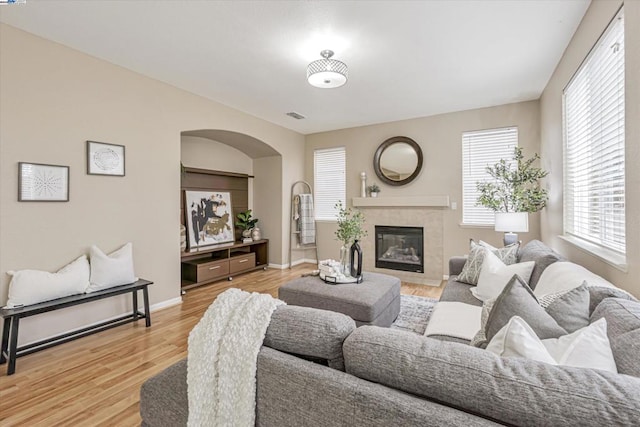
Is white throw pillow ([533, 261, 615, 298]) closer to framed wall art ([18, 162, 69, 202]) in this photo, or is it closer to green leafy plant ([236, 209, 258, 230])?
framed wall art ([18, 162, 69, 202])

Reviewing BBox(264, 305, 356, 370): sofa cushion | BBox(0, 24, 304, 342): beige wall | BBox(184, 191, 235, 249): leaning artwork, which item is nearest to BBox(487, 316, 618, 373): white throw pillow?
BBox(264, 305, 356, 370): sofa cushion

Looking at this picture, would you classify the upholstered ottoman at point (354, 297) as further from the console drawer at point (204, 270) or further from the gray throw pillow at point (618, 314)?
the console drawer at point (204, 270)

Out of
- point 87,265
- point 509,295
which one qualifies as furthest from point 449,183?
point 87,265

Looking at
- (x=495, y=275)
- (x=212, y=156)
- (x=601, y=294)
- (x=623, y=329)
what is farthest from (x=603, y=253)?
(x=212, y=156)

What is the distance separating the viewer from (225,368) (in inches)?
38.6

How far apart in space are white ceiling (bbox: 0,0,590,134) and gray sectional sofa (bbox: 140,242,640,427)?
2.26m

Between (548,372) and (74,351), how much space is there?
3.27 meters

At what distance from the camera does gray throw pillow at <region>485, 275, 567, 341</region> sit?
1.09 metres

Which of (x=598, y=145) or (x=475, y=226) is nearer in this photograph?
(x=598, y=145)

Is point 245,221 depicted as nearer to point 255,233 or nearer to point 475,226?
point 255,233

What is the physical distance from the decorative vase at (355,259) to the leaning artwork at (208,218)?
267 cm

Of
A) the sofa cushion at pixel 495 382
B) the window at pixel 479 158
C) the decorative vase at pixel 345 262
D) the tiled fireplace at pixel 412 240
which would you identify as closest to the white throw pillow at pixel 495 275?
the decorative vase at pixel 345 262

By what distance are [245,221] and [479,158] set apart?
4.12 metres

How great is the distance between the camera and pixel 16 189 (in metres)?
2.43
